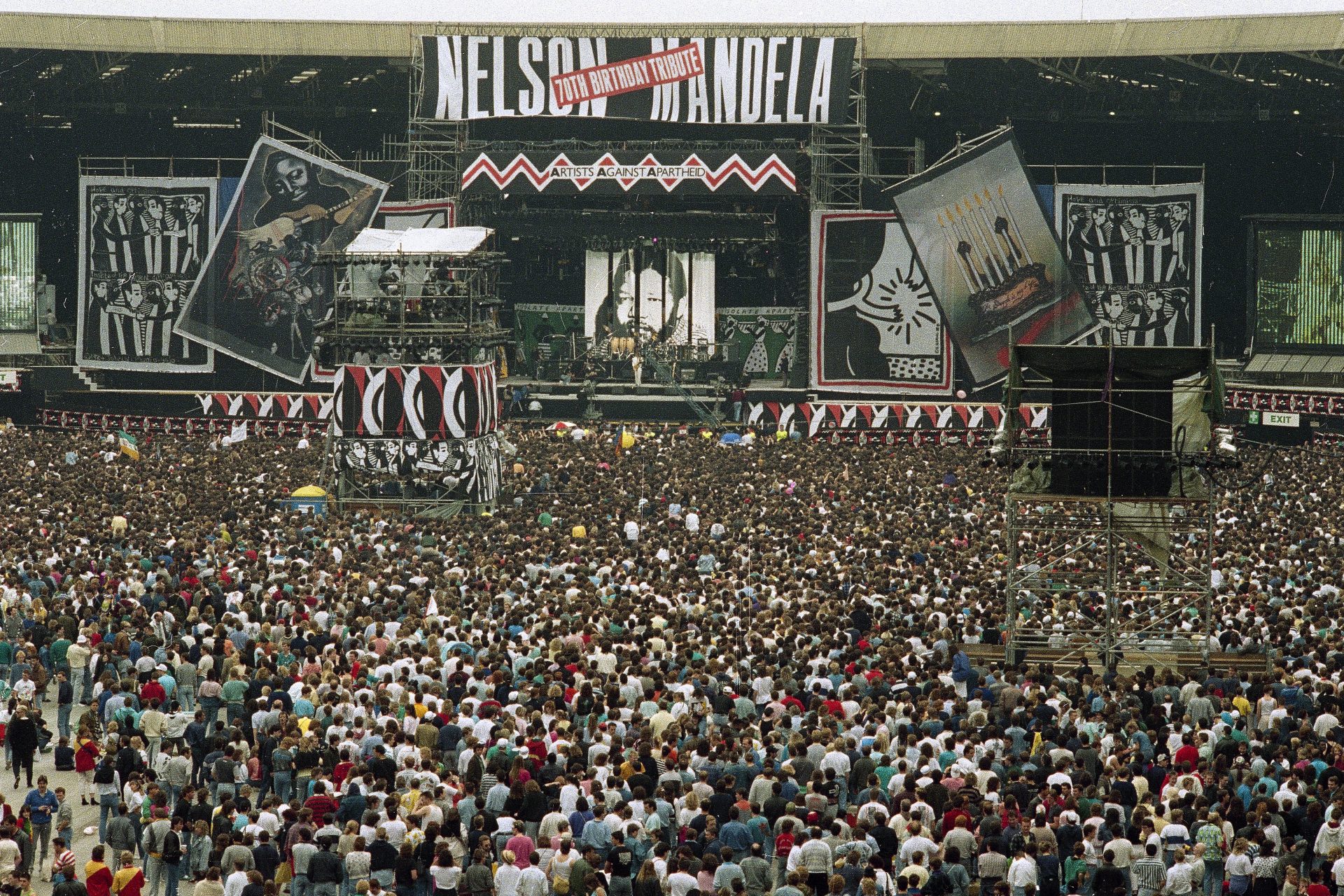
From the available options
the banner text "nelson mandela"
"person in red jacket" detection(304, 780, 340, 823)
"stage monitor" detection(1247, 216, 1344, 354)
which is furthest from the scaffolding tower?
"stage monitor" detection(1247, 216, 1344, 354)

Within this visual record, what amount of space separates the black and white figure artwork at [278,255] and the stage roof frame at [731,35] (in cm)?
388

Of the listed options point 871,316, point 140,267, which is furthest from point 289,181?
point 871,316

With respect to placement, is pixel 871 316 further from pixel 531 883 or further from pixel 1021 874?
pixel 531 883

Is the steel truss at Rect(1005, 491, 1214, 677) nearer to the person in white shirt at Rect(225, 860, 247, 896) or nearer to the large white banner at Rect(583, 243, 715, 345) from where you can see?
the person in white shirt at Rect(225, 860, 247, 896)

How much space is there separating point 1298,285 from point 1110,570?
35.8 metres

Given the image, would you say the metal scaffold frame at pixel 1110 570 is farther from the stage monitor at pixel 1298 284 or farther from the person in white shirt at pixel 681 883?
the stage monitor at pixel 1298 284

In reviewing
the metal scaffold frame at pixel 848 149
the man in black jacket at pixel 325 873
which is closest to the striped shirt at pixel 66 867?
the man in black jacket at pixel 325 873

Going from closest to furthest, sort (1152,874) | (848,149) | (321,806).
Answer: (1152,874), (321,806), (848,149)

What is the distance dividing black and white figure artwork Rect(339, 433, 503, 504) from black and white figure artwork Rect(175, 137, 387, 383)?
18056 millimetres

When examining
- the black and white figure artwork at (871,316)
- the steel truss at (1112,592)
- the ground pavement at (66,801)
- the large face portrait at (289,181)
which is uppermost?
the large face portrait at (289,181)

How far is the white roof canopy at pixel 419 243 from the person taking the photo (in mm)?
43531

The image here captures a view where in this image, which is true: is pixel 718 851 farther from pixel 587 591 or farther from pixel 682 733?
pixel 587 591

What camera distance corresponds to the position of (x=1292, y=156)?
61.1 m

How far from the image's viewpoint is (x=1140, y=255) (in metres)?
57.7
